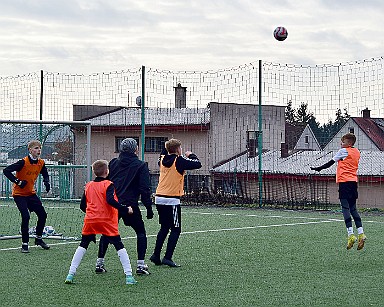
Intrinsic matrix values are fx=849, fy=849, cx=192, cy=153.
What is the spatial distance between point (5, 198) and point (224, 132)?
41.8 ft

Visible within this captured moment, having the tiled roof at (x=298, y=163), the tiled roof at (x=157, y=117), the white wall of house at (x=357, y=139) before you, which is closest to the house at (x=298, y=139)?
the tiled roof at (x=298, y=163)

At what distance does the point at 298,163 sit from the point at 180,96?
4.72 meters

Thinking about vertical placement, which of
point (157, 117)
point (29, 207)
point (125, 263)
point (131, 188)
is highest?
point (157, 117)

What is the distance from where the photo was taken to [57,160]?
18.4m

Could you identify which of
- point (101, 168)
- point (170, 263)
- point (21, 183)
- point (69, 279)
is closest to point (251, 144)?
point (21, 183)

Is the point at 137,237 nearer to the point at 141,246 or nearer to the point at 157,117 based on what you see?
the point at 141,246

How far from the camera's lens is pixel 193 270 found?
11.3 metres

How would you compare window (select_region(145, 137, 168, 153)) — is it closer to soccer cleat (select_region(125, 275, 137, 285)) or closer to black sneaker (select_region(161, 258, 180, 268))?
black sneaker (select_region(161, 258, 180, 268))

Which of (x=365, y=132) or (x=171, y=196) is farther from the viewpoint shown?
(x=365, y=132)

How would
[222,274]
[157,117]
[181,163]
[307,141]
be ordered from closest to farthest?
[222,274] < [181,163] < [307,141] < [157,117]

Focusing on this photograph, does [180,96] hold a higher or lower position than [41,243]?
higher

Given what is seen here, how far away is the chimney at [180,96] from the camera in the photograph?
2679cm

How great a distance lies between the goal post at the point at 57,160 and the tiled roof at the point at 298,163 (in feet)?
23.8

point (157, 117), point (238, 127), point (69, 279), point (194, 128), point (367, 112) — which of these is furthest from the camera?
point (194, 128)
